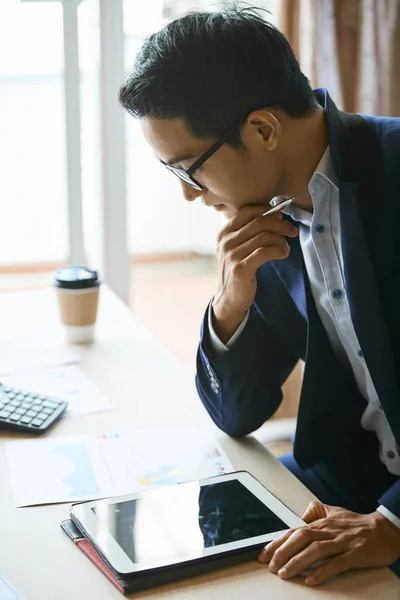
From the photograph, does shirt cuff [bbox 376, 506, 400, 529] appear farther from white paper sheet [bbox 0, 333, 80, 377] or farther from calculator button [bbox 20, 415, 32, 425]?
white paper sheet [bbox 0, 333, 80, 377]

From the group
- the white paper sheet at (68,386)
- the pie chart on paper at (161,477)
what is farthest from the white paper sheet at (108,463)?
the white paper sheet at (68,386)

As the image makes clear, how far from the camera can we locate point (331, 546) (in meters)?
0.92

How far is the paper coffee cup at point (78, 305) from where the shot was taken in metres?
1.65

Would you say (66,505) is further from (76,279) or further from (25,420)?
(76,279)

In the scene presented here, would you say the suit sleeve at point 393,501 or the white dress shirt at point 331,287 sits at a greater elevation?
the white dress shirt at point 331,287

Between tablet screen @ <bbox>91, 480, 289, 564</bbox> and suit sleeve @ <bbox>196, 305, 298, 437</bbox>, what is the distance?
207mm

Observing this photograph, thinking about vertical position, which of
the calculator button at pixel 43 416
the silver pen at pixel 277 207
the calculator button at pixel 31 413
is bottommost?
the calculator button at pixel 43 416

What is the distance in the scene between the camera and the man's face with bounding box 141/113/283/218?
116 centimetres

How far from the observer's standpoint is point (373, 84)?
2.29 m

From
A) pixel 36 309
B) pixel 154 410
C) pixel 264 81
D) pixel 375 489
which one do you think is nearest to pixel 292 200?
pixel 264 81

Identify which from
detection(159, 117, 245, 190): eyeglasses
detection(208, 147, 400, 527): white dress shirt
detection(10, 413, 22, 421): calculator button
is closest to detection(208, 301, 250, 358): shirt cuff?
detection(208, 147, 400, 527): white dress shirt

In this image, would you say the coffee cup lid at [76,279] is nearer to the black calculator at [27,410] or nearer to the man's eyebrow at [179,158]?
the black calculator at [27,410]

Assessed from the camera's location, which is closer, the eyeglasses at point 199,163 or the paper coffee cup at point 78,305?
the eyeglasses at point 199,163

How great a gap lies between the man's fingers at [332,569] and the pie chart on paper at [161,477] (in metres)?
0.27
